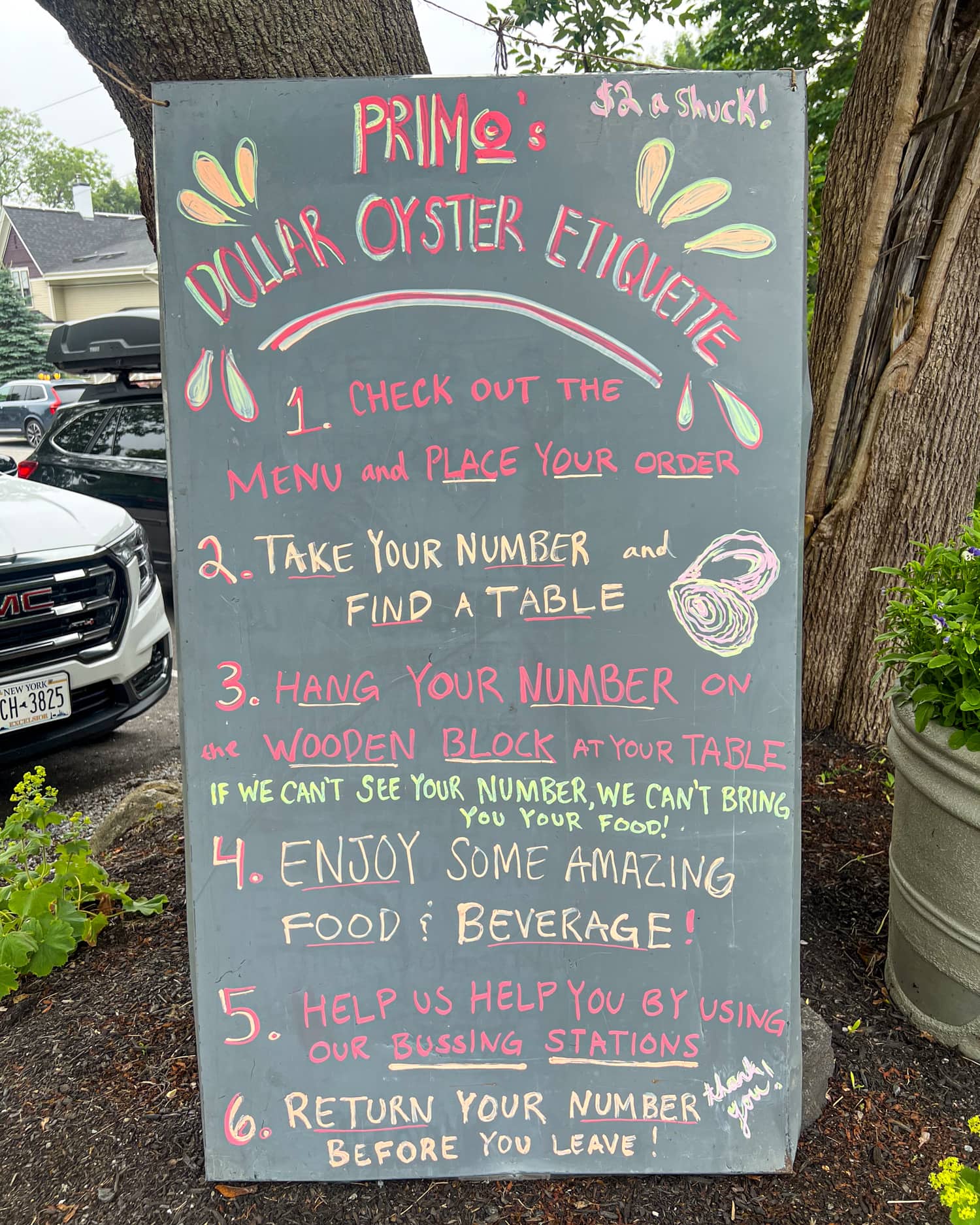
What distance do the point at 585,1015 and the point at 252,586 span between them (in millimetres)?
1165

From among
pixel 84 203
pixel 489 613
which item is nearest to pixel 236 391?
pixel 489 613

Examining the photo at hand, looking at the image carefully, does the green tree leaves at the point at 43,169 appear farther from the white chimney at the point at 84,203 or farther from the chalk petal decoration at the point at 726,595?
the chalk petal decoration at the point at 726,595

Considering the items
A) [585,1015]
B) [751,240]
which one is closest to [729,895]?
[585,1015]

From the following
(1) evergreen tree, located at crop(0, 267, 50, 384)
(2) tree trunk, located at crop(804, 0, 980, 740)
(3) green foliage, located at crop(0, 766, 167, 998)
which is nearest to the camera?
(3) green foliage, located at crop(0, 766, 167, 998)

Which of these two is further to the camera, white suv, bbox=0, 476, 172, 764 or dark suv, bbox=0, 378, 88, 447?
dark suv, bbox=0, 378, 88, 447

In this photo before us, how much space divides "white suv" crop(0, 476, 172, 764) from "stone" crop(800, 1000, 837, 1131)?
336cm

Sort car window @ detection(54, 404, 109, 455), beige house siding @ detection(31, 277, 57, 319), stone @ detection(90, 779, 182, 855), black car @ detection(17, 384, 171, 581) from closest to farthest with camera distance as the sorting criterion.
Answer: stone @ detection(90, 779, 182, 855) < black car @ detection(17, 384, 171, 581) < car window @ detection(54, 404, 109, 455) < beige house siding @ detection(31, 277, 57, 319)

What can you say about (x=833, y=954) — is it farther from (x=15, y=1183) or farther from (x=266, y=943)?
(x=15, y=1183)

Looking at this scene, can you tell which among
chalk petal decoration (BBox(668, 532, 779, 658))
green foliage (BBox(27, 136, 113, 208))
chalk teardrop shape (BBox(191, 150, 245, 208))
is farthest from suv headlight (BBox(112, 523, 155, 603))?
green foliage (BBox(27, 136, 113, 208))

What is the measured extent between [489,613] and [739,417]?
0.64 meters

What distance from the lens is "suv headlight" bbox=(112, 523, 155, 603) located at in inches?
191

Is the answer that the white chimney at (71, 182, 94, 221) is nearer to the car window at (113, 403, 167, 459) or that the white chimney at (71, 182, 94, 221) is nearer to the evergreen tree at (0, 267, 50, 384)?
the evergreen tree at (0, 267, 50, 384)

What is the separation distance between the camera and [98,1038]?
8.43 feet

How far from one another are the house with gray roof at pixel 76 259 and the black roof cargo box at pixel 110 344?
28.3 meters
